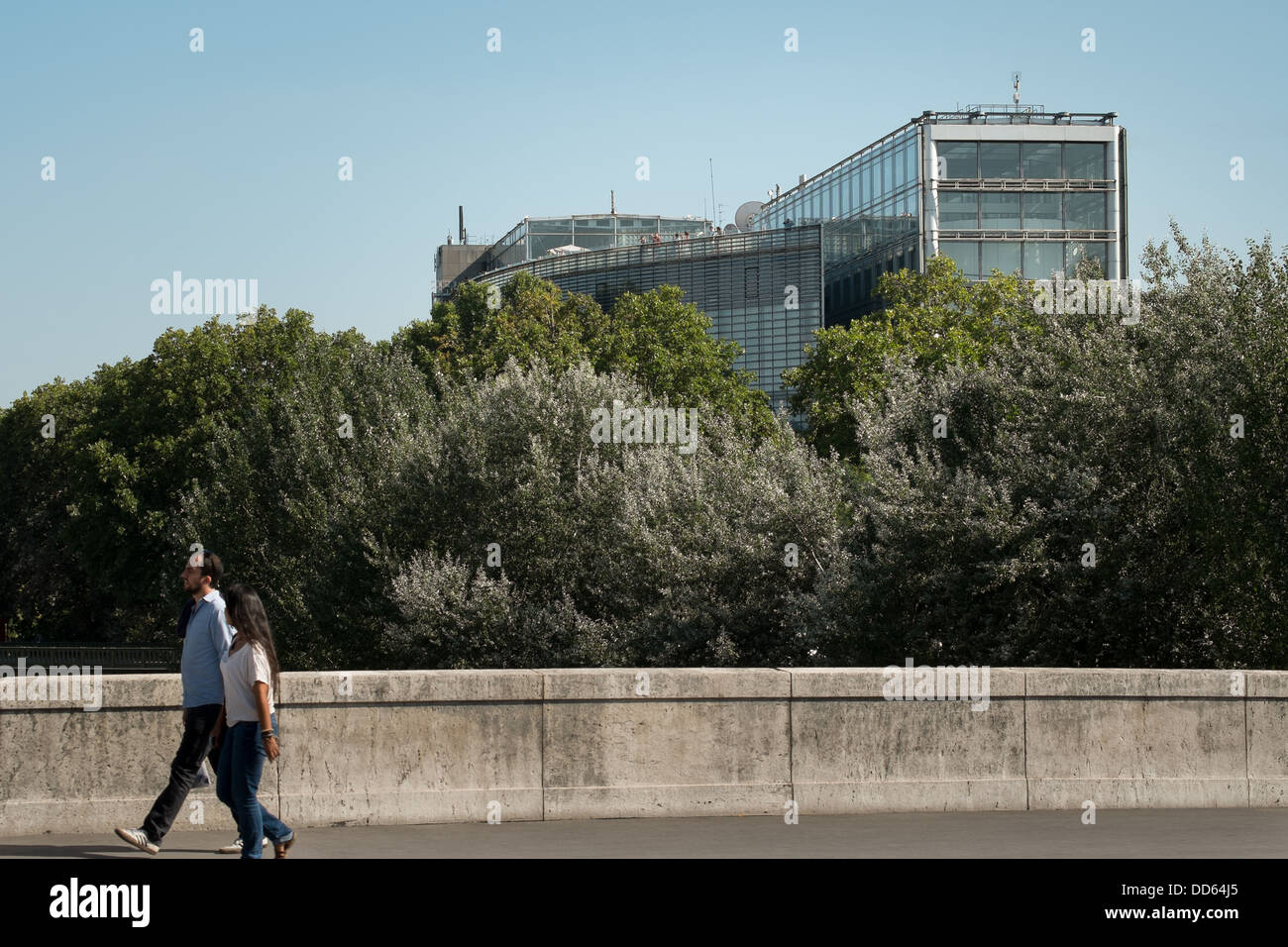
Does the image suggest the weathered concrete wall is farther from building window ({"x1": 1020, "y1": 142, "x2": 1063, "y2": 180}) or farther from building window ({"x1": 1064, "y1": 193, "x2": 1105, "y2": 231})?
building window ({"x1": 1020, "y1": 142, "x2": 1063, "y2": 180})

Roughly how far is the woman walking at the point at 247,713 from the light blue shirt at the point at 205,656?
296 mm

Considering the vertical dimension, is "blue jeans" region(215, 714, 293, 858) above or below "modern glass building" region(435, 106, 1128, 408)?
below

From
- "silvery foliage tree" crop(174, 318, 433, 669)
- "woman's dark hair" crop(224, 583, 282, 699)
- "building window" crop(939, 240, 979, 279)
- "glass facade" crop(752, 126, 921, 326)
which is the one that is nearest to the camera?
"woman's dark hair" crop(224, 583, 282, 699)

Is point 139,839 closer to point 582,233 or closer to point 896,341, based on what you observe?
point 896,341

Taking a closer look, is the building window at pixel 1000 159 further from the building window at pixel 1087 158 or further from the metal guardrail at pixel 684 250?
the metal guardrail at pixel 684 250

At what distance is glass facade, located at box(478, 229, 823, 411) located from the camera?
71000 mm

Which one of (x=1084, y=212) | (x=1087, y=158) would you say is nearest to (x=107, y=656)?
(x=1084, y=212)

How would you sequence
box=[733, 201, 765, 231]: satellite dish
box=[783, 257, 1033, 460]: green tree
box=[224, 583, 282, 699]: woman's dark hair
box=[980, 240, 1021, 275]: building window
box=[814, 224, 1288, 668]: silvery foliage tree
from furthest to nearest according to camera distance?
box=[733, 201, 765, 231]: satellite dish
box=[980, 240, 1021, 275]: building window
box=[783, 257, 1033, 460]: green tree
box=[814, 224, 1288, 668]: silvery foliage tree
box=[224, 583, 282, 699]: woman's dark hair

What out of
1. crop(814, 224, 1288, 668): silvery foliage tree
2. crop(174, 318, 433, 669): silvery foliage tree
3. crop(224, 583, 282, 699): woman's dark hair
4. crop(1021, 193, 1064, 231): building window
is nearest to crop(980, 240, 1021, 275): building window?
crop(1021, 193, 1064, 231): building window

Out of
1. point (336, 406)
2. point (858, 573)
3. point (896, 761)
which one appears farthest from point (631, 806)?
point (336, 406)

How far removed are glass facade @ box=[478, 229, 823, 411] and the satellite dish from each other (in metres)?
18.1

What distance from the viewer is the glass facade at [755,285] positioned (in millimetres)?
71000
